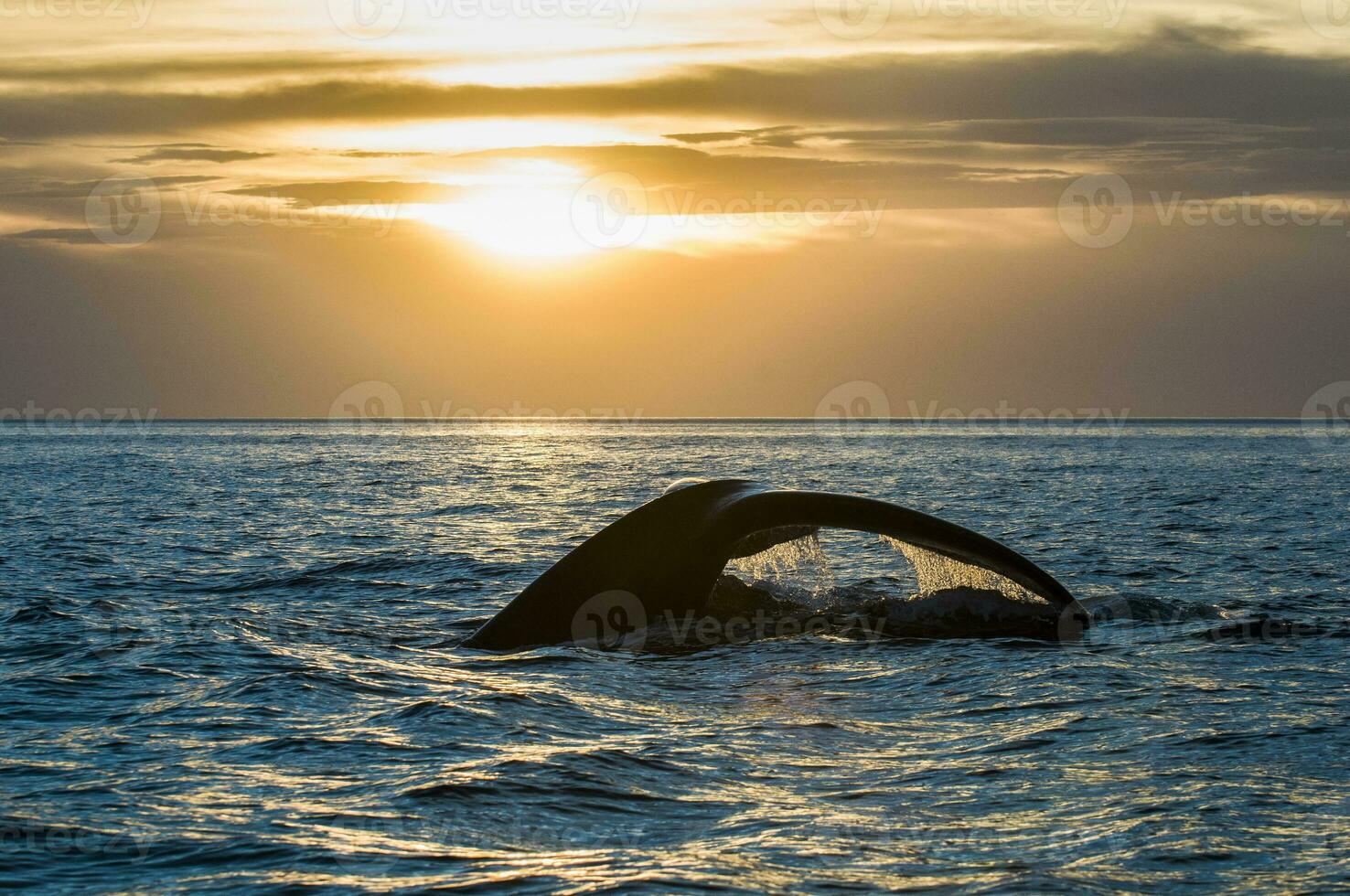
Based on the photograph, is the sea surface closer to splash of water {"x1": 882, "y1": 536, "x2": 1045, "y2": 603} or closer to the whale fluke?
the whale fluke

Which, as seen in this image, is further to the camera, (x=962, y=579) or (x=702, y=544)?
(x=962, y=579)

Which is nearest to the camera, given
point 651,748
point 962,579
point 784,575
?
point 651,748

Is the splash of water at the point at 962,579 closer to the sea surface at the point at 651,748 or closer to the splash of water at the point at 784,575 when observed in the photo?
the sea surface at the point at 651,748

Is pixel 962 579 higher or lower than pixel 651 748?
higher

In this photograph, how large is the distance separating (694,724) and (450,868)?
9.44ft

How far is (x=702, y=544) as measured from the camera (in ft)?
33.7

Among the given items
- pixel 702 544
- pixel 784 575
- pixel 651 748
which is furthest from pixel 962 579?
pixel 651 748

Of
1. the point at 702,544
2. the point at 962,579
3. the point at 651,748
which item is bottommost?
the point at 651,748

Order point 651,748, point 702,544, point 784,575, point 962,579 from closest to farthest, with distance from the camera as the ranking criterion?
1. point 651,748
2. point 702,544
3. point 962,579
4. point 784,575

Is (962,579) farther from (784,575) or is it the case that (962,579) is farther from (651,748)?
(651,748)

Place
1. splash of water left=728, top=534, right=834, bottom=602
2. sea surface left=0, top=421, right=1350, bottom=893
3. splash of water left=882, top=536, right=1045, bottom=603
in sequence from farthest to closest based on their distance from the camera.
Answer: splash of water left=728, top=534, right=834, bottom=602 < splash of water left=882, top=536, right=1045, bottom=603 < sea surface left=0, top=421, right=1350, bottom=893

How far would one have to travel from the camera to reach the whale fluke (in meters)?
9.93

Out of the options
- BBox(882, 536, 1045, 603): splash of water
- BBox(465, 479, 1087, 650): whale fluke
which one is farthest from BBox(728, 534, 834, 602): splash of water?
BBox(465, 479, 1087, 650): whale fluke

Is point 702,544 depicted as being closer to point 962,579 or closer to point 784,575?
point 962,579
